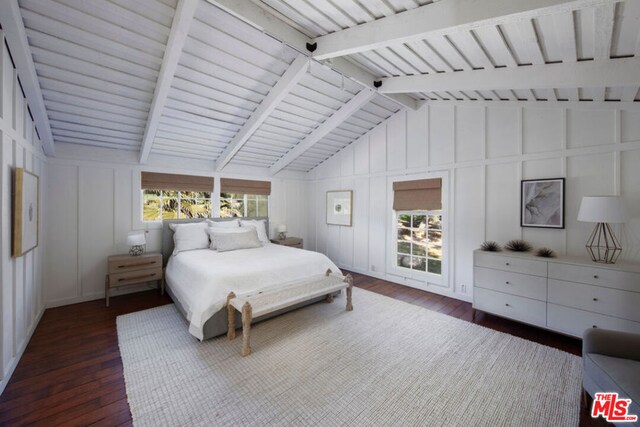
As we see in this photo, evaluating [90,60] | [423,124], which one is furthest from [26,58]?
[423,124]

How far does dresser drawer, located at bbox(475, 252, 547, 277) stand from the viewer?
2859 millimetres

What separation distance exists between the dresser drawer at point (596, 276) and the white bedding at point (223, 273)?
2581mm

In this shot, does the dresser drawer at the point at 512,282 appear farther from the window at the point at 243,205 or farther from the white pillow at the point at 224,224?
the window at the point at 243,205

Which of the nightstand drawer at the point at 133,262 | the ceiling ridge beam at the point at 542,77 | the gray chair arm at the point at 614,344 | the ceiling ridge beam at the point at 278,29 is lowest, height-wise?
the gray chair arm at the point at 614,344

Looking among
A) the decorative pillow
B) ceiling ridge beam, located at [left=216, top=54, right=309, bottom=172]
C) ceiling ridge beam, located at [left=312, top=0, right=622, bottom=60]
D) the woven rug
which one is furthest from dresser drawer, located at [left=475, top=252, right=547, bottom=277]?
the decorative pillow

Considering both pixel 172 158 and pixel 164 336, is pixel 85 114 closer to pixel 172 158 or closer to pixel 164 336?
pixel 172 158

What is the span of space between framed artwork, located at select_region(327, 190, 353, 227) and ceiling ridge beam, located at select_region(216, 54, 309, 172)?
2.42 metres

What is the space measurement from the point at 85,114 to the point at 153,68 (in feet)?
4.04

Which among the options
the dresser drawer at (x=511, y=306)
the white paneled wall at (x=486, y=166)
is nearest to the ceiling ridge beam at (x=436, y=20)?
the white paneled wall at (x=486, y=166)

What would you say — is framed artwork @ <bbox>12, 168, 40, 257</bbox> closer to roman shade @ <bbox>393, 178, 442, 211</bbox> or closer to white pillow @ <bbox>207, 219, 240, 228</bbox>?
white pillow @ <bbox>207, 219, 240, 228</bbox>

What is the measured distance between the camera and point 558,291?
2738 millimetres

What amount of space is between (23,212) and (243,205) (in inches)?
137

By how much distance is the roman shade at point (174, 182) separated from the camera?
436 centimetres

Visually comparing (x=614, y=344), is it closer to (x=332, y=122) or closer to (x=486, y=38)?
(x=486, y=38)
